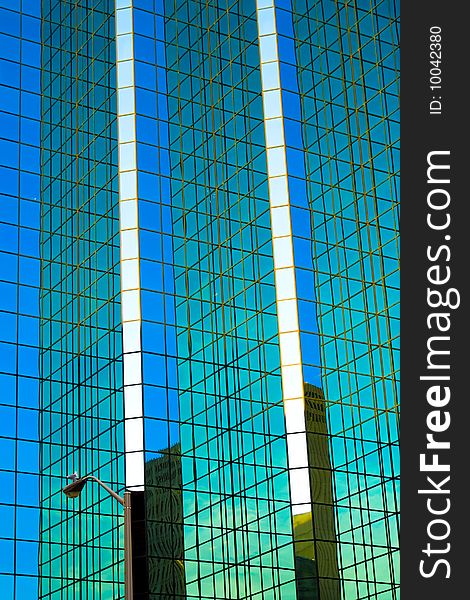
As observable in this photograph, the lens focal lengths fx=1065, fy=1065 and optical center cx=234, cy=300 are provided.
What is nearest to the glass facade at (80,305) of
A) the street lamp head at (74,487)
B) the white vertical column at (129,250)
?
the white vertical column at (129,250)

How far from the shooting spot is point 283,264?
60688 mm

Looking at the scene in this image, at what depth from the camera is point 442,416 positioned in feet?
53.3

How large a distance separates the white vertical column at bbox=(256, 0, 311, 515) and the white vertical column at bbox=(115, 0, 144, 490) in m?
7.89

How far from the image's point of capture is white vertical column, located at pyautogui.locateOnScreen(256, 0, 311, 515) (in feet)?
186

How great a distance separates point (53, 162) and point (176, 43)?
10726 mm

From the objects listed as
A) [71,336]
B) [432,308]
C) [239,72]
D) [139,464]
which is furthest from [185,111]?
[432,308]

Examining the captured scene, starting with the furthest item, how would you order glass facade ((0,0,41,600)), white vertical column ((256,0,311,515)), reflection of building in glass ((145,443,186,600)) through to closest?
glass facade ((0,0,41,600))
white vertical column ((256,0,311,515))
reflection of building in glass ((145,443,186,600))

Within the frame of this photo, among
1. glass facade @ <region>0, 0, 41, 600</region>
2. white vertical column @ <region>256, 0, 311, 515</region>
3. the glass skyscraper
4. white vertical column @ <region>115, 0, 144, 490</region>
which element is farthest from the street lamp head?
glass facade @ <region>0, 0, 41, 600</region>

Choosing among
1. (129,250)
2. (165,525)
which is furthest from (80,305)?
(165,525)

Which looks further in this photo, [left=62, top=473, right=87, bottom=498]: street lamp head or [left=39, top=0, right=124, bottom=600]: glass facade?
[left=39, top=0, right=124, bottom=600]: glass facade

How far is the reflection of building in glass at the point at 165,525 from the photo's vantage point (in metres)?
55.3

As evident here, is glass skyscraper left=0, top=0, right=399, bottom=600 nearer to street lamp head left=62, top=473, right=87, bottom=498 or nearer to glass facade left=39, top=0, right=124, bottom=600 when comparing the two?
glass facade left=39, top=0, right=124, bottom=600

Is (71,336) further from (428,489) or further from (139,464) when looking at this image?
(428,489)

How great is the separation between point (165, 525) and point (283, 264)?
15982 millimetres
